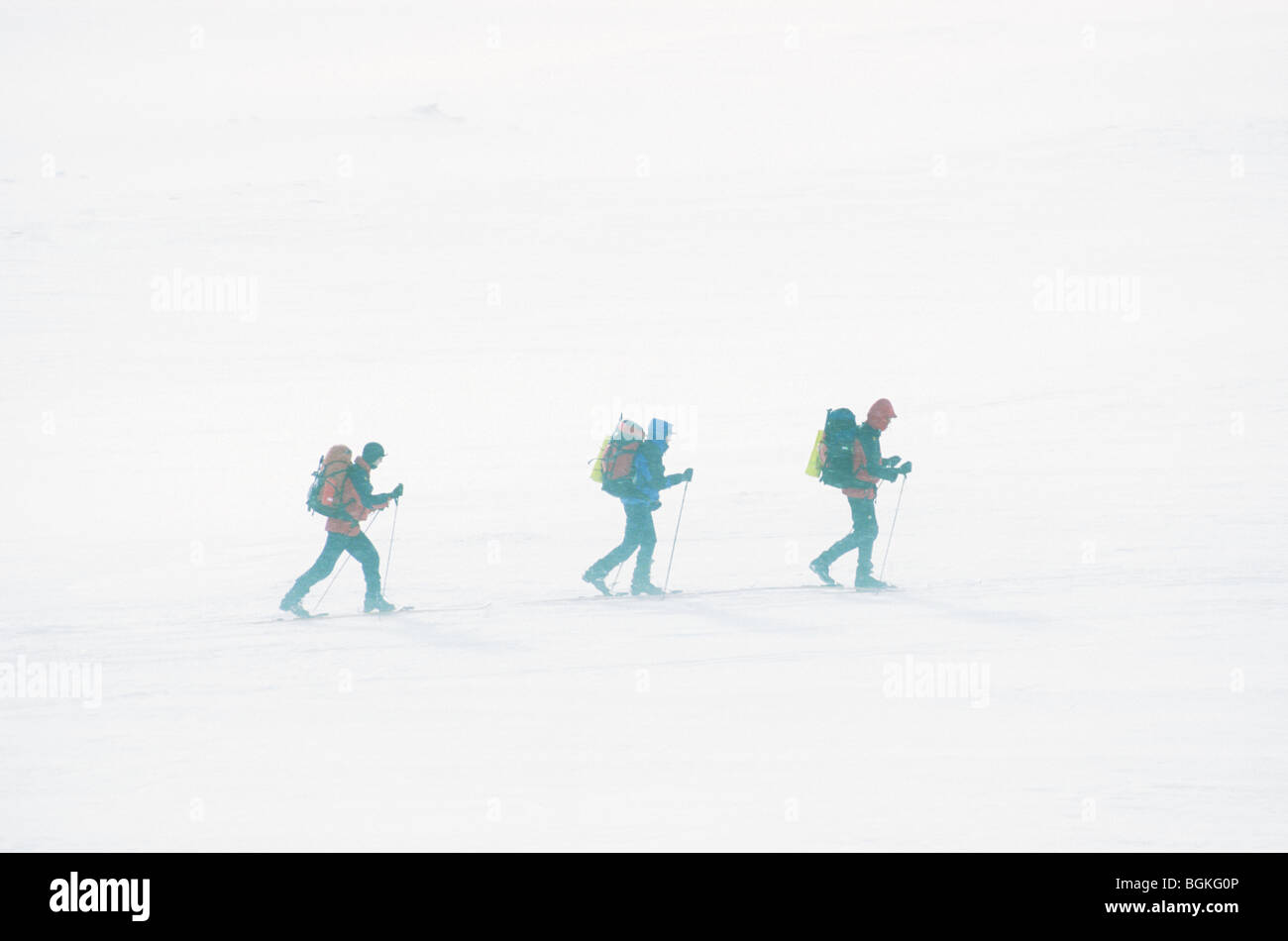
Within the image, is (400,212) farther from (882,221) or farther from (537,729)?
(537,729)

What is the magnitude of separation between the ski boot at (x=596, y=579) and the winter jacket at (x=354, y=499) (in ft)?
5.87

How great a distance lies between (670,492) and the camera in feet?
57.8

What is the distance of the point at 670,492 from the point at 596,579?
5500 millimetres

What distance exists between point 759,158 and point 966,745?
37.9 metres

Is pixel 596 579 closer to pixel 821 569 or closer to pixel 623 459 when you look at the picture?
pixel 623 459

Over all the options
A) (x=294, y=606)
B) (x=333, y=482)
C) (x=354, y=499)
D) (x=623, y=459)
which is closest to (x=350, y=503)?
(x=354, y=499)

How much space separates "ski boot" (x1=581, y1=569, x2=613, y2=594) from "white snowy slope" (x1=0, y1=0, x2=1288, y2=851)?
0.35 m

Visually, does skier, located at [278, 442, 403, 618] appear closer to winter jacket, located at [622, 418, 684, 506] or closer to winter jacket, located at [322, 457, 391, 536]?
winter jacket, located at [322, 457, 391, 536]

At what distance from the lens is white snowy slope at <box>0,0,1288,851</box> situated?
8.38 m

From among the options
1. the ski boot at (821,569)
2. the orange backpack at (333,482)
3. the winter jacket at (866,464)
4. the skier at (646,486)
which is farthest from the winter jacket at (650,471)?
the orange backpack at (333,482)

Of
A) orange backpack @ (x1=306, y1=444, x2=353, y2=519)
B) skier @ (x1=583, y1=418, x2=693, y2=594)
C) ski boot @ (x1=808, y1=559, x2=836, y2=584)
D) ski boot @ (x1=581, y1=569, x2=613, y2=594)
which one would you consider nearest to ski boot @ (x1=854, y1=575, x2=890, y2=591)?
ski boot @ (x1=808, y1=559, x2=836, y2=584)

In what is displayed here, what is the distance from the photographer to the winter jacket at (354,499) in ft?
36.9

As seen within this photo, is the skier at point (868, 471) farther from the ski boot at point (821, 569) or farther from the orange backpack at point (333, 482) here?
the orange backpack at point (333, 482)

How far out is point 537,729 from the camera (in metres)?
9.18
